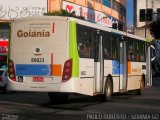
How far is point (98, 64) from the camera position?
18.4 m

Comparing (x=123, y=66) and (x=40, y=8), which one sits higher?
(x=40, y=8)

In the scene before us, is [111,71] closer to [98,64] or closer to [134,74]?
[98,64]

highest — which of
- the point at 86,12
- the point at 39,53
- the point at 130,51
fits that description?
the point at 86,12

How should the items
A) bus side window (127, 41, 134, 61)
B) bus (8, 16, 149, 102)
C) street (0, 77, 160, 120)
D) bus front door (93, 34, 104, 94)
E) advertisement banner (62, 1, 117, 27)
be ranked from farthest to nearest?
advertisement banner (62, 1, 117, 27) < bus side window (127, 41, 134, 61) < bus front door (93, 34, 104, 94) < bus (8, 16, 149, 102) < street (0, 77, 160, 120)

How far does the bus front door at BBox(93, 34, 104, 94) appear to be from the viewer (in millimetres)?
18111

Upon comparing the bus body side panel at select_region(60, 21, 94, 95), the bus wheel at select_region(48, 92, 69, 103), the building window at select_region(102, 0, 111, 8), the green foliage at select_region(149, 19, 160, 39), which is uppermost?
the building window at select_region(102, 0, 111, 8)

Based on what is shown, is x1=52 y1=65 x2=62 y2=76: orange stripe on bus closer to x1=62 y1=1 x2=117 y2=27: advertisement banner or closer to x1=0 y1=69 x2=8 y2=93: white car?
x1=0 y1=69 x2=8 y2=93: white car

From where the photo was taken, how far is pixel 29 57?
55.0 ft

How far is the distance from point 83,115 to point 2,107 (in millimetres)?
3563

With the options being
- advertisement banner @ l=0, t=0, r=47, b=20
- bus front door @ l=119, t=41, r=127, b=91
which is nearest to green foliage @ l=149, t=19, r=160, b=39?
advertisement banner @ l=0, t=0, r=47, b=20

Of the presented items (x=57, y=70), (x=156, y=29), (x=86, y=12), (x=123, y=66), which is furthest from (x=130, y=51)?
(x=156, y=29)

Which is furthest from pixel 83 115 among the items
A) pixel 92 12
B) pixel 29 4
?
pixel 92 12

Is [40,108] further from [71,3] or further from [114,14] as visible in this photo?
[114,14]

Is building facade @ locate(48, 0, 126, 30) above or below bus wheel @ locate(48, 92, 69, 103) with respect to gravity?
above
